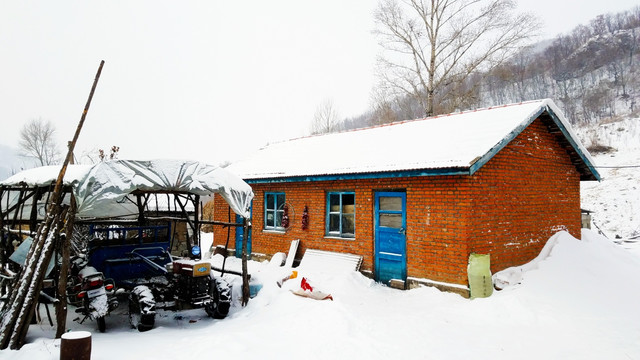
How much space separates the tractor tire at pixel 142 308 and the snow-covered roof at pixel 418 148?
552 centimetres

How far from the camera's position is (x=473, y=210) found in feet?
26.6

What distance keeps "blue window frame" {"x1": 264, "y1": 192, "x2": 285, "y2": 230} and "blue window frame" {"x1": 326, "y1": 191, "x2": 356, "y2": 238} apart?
209 centimetres

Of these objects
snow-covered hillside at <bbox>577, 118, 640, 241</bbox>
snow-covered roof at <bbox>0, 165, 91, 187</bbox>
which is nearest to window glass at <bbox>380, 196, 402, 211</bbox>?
snow-covered roof at <bbox>0, 165, 91, 187</bbox>

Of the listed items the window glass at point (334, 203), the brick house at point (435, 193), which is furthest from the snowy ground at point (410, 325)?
the window glass at point (334, 203)

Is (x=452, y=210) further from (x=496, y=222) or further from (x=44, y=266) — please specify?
(x=44, y=266)

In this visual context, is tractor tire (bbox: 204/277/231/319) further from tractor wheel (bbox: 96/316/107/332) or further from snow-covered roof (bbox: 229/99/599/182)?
snow-covered roof (bbox: 229/99/599/182)

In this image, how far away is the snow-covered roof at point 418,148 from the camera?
8.28 meters

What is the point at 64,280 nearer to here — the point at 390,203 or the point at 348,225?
the point at 348,225

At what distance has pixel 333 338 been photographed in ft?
18.7

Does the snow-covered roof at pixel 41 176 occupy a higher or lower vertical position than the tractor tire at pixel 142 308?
higher

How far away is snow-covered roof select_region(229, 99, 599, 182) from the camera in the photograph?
8281 millimetres

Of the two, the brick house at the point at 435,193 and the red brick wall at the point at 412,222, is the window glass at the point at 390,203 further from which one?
the red brick wall at the point at 412,222

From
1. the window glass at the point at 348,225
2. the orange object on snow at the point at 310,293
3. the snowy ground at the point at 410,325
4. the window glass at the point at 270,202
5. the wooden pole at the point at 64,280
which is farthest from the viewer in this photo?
the window glass at the point at 270,202

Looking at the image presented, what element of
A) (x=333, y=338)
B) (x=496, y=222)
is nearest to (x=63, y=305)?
(x=333, y=338)
